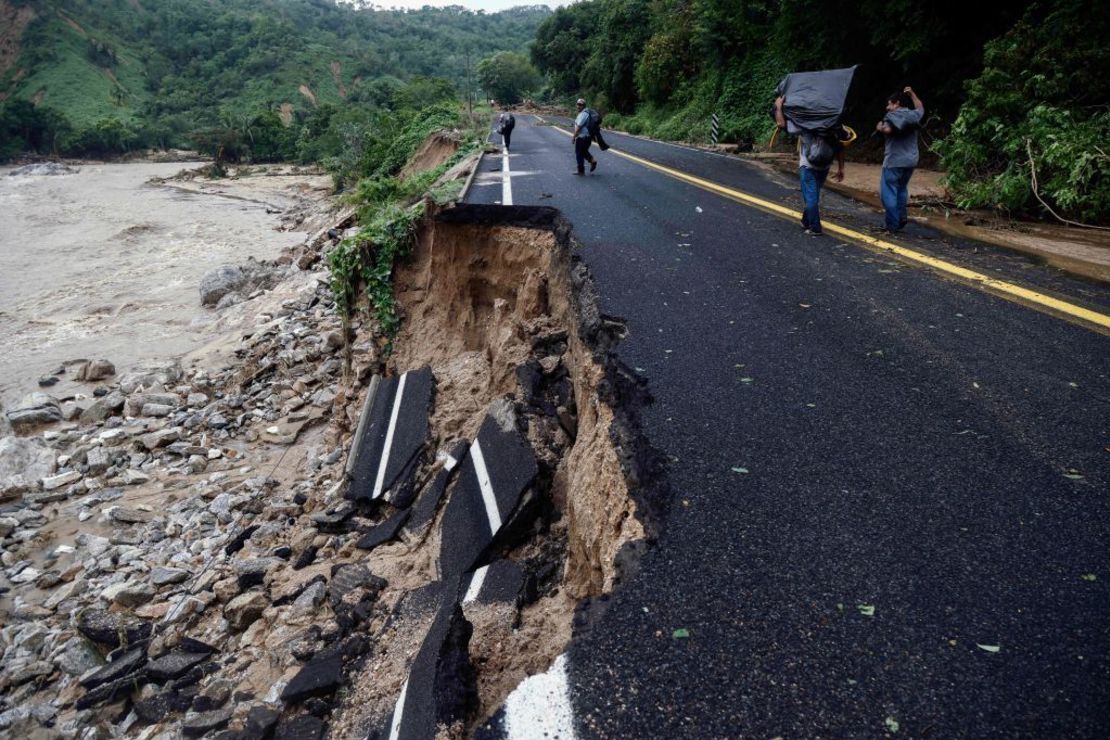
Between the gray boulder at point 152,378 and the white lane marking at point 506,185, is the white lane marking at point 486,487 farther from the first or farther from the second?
the gray boulder at point 152,378

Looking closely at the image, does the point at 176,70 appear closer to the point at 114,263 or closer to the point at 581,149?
the point at 114,263

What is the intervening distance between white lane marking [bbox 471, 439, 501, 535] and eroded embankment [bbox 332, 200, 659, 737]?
0.40 ft

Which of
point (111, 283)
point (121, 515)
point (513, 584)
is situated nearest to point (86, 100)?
point (111, 283)

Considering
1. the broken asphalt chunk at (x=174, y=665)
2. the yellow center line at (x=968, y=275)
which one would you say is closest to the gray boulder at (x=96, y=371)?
the broken asphalt chunk at (x=174, y=665)

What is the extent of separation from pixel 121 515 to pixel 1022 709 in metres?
8.01

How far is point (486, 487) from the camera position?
13.5 feet

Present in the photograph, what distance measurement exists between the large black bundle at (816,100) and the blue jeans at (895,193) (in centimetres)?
88

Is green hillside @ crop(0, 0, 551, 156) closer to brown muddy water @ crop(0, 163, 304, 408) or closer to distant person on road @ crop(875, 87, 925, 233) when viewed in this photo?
brown muddy water @ crop(0, 163, 304, 408)

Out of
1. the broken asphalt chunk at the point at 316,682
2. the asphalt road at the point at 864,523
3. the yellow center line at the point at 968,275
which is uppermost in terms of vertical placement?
the yellow center line at the point at 968,275

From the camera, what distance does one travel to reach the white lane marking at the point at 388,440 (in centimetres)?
532

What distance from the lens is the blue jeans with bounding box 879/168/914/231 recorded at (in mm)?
6770

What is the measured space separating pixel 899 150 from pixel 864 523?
19.2ft

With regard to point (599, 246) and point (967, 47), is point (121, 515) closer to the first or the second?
point (599, 246)

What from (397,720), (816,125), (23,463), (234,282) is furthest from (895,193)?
(234,282)
